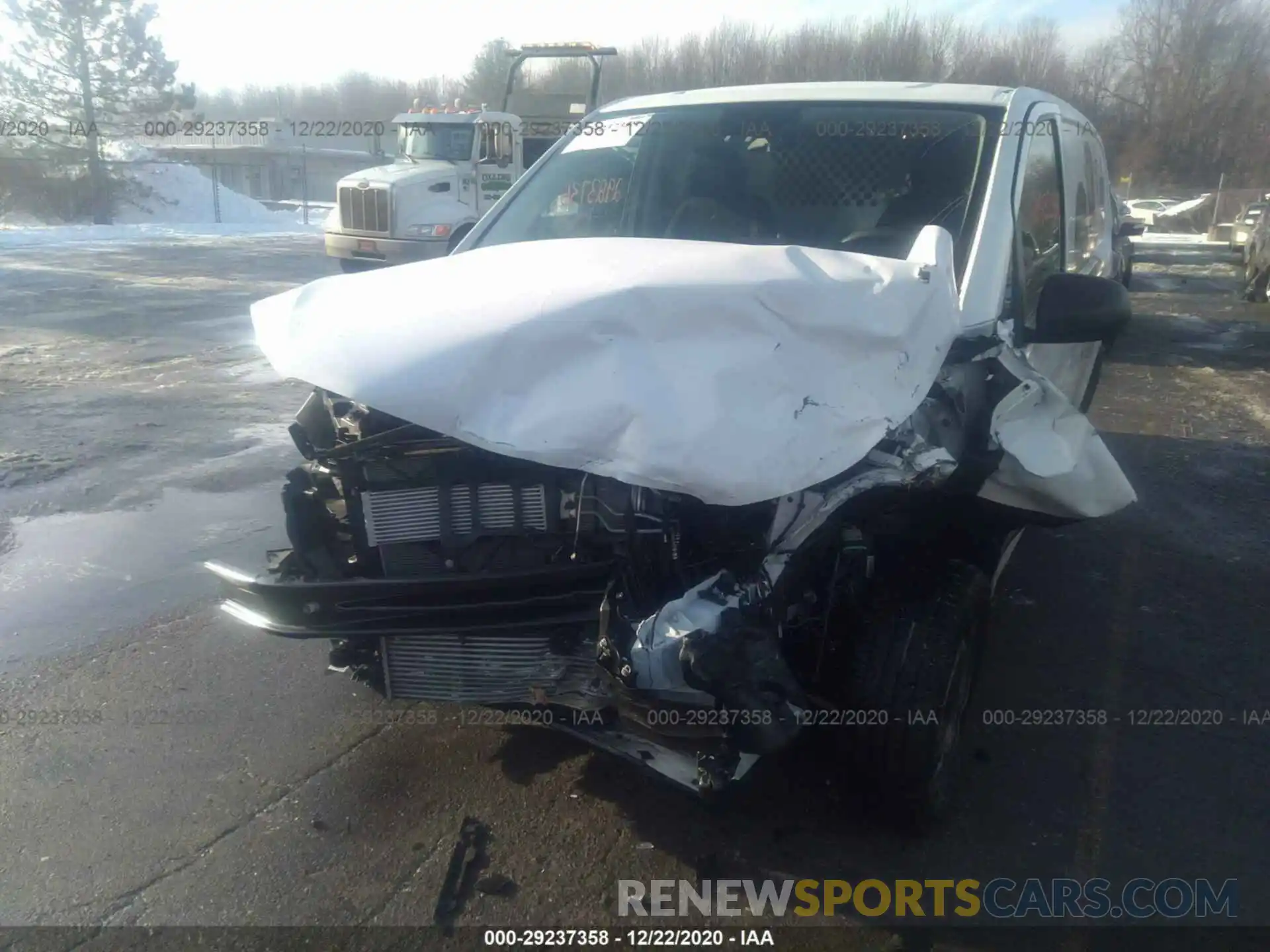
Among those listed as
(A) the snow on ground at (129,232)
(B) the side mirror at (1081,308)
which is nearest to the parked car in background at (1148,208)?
(A) the snow on ground at (129,232)

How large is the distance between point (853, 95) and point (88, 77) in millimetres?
34248

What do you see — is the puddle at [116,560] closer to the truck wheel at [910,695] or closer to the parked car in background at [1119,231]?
the truck wheel at [910,695]

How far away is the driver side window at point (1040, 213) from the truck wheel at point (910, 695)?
1.20 m

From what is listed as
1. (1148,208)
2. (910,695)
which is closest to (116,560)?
(910,695)

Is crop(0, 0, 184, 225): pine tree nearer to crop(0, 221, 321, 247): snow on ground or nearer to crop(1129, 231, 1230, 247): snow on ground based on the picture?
crop(0, 221, 321, 247): snow on ground

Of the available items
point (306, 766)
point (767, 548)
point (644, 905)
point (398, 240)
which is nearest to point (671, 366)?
point (767, 548)

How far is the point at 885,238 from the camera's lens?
3.41 meters

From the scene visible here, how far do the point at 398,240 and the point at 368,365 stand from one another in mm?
13328

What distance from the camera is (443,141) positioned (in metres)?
15.9

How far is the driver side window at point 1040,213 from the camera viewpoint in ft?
11.4

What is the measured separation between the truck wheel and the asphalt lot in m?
0.20

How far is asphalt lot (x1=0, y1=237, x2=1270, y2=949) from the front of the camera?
2602mm

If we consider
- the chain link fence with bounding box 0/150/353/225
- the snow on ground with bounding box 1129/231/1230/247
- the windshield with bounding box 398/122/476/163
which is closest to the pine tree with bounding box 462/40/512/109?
the chain link fence with bounding box 0/150/353/225

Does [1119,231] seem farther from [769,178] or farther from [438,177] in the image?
[438,177]
